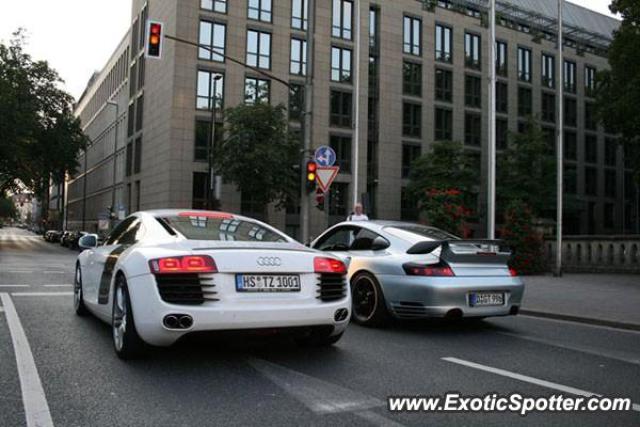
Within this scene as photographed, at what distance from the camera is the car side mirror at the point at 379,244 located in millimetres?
7428

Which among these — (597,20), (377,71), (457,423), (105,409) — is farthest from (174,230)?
(597,20)

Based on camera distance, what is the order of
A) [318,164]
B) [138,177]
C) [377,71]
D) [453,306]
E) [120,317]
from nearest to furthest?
[120,317], [453,306], [318,164], [377,71], [138,177]

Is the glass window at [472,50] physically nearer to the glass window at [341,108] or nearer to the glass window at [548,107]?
the glass window at [548,107]

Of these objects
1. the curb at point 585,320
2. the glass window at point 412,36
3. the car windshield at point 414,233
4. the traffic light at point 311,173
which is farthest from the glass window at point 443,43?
the car windshield at point 414,233

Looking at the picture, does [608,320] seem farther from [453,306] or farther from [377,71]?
[377,71]

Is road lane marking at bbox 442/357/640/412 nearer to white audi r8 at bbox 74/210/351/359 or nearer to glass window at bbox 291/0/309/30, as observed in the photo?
white audi r8 at bbox 74/210/351/359

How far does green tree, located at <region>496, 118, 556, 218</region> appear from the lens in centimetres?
3741

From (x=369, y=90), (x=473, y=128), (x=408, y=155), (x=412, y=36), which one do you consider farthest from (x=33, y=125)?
(x=473, y=128)

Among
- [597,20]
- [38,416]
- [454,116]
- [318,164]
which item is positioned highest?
[597,20]

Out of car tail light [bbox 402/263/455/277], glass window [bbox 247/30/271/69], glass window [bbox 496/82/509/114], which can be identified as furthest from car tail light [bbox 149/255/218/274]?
glass window [bbox 496/82/509/114]

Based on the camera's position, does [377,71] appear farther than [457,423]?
Yes

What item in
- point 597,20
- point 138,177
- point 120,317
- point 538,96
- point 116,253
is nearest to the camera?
point 120,317

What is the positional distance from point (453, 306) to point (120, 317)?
12.0 feet

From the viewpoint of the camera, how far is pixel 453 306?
666cm
